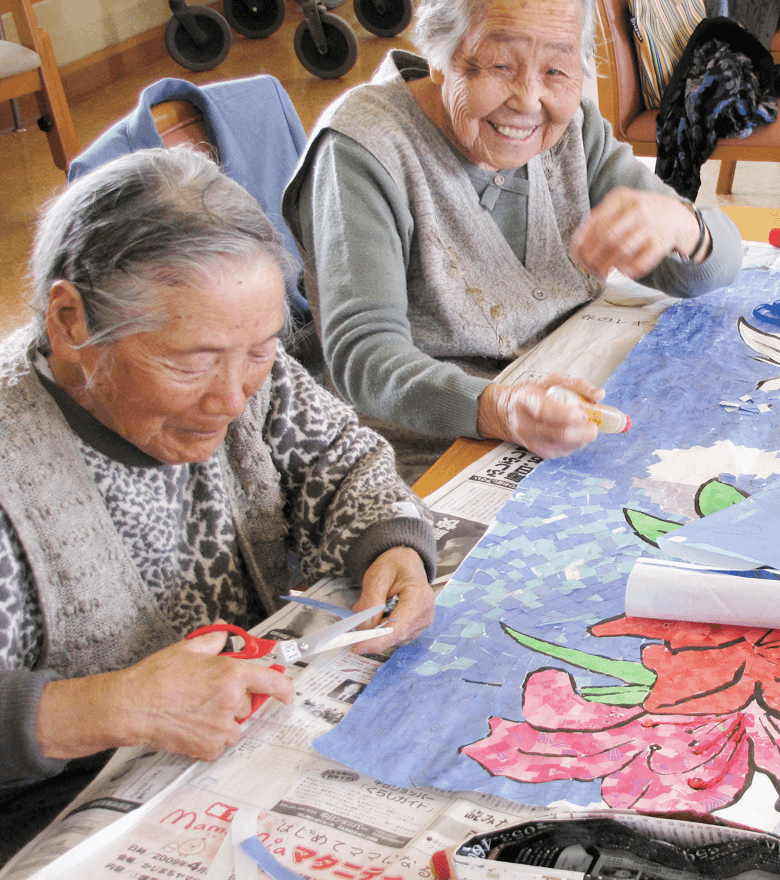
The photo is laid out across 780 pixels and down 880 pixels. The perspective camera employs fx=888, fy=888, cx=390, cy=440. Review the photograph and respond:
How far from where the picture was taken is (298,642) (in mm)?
845

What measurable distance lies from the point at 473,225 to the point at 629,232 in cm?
26

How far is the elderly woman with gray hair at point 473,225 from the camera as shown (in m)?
1.27

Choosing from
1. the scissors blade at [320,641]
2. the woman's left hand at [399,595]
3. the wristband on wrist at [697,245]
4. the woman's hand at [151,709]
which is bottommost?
the woman's left hand at [399,595]

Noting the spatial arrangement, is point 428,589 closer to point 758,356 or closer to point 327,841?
point 327,841

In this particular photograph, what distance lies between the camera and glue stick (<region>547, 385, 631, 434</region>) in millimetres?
1122

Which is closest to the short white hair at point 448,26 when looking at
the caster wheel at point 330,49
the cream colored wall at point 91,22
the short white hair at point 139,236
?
the short white hair at point 139,236

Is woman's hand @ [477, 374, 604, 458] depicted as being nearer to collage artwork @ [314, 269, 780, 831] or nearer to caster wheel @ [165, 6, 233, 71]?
collage artwork @ [314, 269, 780, 831]

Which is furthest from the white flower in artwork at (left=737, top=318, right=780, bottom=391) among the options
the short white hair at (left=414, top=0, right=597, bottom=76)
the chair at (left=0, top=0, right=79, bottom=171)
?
the chair at (left=0, top=0, right=79, bottom=171)

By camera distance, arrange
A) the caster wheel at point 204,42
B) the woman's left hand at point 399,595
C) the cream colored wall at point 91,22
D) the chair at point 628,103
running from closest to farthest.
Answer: the woman's left hand at point 399,595, the chair at point 628,103, the cream colored wall at point 91,22, the caster wheel at point 204,42

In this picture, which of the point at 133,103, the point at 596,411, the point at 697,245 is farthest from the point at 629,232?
the point at 133,103

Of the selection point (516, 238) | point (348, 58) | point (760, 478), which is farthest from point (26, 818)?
point (348, 58)

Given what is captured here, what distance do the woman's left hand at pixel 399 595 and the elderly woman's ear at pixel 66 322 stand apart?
0.38 metres

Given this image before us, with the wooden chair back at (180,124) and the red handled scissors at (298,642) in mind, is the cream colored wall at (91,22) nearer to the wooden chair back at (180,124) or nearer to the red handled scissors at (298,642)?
the wooden chair back at (180,124)

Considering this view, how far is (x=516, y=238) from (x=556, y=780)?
104cm
